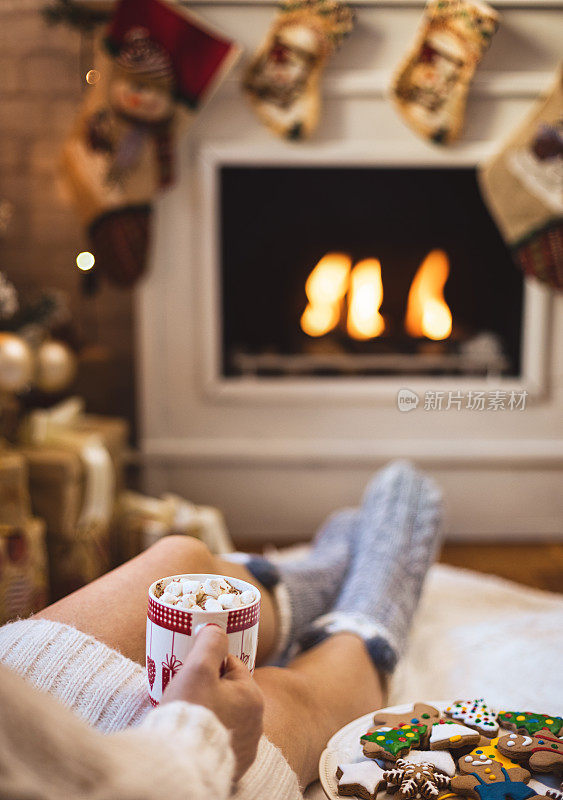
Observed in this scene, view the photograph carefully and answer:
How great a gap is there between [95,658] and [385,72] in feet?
5.50

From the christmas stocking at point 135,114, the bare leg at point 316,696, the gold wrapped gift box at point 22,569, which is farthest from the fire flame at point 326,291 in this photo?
the bare leg at point 316,696

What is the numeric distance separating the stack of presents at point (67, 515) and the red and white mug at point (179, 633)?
0.72 metres

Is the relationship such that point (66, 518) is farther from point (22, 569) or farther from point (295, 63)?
point (295, 63)

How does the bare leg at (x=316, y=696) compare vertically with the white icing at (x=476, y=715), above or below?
below

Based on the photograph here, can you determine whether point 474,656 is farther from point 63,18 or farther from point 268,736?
point 63,18

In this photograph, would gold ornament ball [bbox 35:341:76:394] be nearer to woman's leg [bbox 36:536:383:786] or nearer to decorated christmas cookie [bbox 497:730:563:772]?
woman's leg [bbox 36:536:383:786]

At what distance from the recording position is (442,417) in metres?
1.95

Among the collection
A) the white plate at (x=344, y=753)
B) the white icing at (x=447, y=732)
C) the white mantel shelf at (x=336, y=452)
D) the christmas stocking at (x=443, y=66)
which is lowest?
the white mantel shelf at (x=336, y=452)

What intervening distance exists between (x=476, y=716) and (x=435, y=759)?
0.07 m

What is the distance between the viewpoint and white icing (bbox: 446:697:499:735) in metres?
0.61

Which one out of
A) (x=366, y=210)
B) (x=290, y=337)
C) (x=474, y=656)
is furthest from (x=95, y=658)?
(x=366, y=210)

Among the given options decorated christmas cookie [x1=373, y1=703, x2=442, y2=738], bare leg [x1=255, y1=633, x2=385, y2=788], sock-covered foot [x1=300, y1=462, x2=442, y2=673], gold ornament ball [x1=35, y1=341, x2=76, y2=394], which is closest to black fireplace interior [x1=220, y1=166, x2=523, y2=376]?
gold ornament ball [x1=35, y1=341, x2=76, y2=394]

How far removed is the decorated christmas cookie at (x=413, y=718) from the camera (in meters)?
0.62

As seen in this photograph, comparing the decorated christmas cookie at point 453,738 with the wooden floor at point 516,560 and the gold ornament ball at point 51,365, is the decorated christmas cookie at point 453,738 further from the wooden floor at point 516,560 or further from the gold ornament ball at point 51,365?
the gold ornament ball at point 51,365
